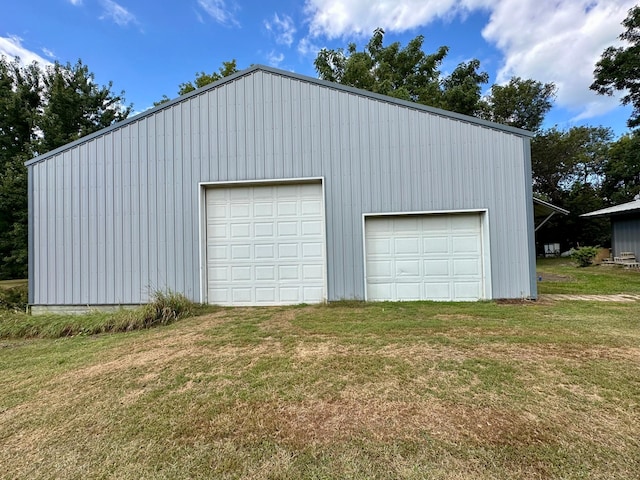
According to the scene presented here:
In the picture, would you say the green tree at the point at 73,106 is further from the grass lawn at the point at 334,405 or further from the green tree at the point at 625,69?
the green tree at the point at 625,69

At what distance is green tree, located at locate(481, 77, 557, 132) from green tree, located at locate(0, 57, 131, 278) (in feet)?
83.9

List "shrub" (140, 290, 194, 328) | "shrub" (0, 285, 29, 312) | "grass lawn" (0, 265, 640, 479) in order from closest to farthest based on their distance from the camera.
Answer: "grass lawn" (0, 265, 640, 479)
"shrub" (140, 290, 194, 328)
"shrub" (0, 285, 29, 312)

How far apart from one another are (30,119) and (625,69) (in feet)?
99.7

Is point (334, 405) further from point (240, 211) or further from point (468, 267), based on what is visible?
point (240, 211)

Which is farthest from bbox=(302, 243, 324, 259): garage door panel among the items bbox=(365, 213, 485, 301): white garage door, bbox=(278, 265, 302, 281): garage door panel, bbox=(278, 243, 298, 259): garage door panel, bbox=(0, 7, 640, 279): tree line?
bbox=(0, 7, 640, 279): tree line

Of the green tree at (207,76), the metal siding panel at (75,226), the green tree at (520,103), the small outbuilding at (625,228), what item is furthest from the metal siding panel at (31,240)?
the green tree at (520,103)

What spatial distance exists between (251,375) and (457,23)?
1730 cm

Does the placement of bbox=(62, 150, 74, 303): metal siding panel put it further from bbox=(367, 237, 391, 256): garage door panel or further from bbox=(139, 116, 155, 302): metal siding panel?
bbox=(367, 237, 391, 256): garage door panel

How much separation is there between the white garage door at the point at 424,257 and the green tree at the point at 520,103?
20997mm

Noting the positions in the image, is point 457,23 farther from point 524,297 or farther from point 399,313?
point 399,313

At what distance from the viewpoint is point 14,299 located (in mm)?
7605

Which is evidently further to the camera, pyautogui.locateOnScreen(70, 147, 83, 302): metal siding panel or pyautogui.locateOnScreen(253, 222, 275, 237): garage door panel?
pyautogui.locateOnScreen(253, 222, 275, 237): garage door panel

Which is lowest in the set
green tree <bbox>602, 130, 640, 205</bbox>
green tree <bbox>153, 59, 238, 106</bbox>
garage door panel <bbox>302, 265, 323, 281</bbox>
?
garage door panel <bbox>302, 265, 323, 281</bbox>

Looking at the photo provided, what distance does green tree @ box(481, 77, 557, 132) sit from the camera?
2322 cm
